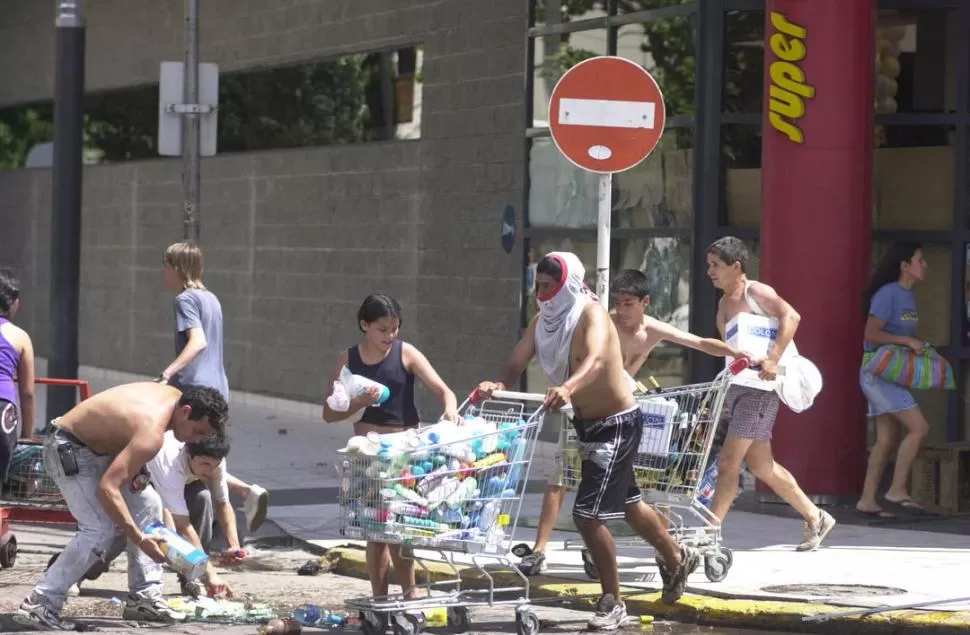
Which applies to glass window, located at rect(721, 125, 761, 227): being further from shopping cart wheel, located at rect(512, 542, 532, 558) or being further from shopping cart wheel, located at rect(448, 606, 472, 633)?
shopping cart wheel, located at rect(448, 606, 472, 633)

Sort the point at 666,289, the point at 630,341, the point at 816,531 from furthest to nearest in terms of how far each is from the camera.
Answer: the point at 666,289
the point at 816,531
the point at 630,341

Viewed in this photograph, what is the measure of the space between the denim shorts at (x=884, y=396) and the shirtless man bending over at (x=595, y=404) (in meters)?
3.52

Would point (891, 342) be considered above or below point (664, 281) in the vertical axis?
below

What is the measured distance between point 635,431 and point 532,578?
1.45 metres

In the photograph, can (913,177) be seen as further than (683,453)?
Yes

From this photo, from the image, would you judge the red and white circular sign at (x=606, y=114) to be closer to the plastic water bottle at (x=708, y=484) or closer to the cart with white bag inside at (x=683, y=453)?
the cart with white bag inside at (x=683, y=453)

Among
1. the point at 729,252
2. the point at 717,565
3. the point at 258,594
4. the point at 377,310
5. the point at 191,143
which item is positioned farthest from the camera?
the point at 191,143

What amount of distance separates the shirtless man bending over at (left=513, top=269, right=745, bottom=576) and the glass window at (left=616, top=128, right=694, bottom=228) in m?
3.70

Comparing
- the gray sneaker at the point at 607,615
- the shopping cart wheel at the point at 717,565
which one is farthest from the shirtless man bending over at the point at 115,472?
the shopping cart wheel at the point at 717,565

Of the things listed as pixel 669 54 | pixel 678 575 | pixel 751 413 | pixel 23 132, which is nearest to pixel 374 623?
pixel 678 575

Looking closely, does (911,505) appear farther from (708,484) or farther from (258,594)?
(258,594)

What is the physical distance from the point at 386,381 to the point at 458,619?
116cm

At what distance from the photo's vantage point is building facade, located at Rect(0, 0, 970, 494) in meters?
11.8

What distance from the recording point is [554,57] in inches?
585
